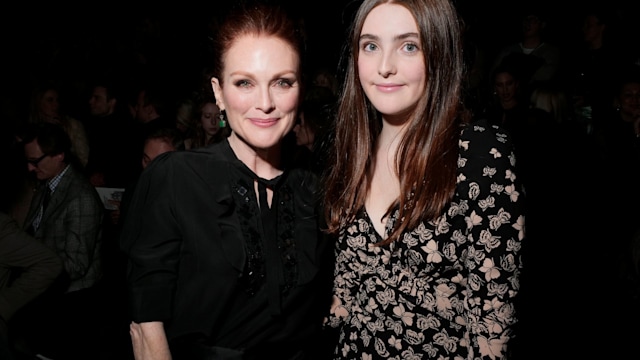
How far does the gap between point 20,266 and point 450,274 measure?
219 centimetres

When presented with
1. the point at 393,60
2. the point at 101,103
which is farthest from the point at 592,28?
the point at 393,60

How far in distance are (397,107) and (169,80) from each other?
5268mm

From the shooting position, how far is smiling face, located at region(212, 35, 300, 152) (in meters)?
1.64

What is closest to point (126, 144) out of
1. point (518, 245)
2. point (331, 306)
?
point (331, 306)

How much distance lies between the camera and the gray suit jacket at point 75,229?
3525 millimetres

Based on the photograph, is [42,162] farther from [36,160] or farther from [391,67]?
[391,67]

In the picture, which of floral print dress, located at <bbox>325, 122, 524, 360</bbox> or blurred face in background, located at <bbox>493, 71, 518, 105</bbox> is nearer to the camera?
floral print dress, located at <bbox>325, 122, 524, 360</bbox>

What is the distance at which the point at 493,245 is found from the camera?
155cm

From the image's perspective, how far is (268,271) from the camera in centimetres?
167

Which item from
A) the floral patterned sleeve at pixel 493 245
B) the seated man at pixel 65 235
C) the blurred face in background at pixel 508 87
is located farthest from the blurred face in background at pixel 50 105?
the floral patterned sleeve at pixel 493 245

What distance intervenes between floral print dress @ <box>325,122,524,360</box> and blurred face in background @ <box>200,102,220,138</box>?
118 inches

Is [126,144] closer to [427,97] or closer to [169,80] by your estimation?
[169,80]

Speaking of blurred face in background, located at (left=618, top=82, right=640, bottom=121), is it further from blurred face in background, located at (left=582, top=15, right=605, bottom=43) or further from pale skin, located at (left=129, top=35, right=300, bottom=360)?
pale skin, located at (left=129, top=35, right=300, bottom=360)

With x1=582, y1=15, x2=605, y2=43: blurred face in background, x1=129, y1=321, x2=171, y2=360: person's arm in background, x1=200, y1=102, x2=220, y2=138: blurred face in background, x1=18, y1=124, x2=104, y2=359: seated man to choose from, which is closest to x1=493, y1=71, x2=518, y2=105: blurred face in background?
x1=582, y1=15, x2=605, y2=43: blurred face in background
